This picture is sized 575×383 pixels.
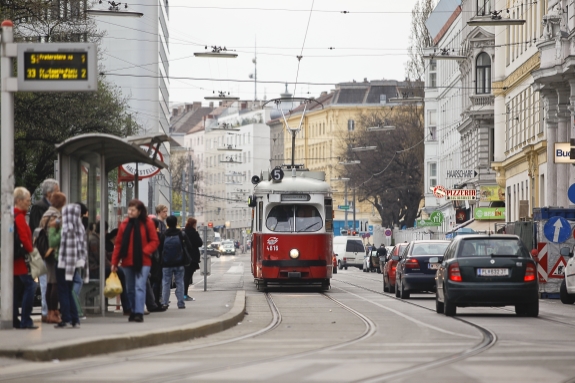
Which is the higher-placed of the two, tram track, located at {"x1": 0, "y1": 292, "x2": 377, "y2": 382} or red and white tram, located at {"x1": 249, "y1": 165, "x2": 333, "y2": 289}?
red and white tram, located at {"x1": 249, "y1": 165, "x2": 333, "y2": 289}

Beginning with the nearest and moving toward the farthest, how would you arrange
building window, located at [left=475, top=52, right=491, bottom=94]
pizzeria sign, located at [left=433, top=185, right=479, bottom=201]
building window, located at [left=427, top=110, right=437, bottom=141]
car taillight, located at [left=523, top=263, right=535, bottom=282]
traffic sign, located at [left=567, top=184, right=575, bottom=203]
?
car taillight, located at [left=523, top=263, right=535, bottom=282] → traffic sign, located at [left=567, top=184, right=575, bottom=203] → pizzeria sign, located at [left=433, top=185, right=479, bottom=201] → building window, located at [left=475, top=52, right=491, bottom=94] → building window, located at [left=427, top=110, right=437, bottom=141]

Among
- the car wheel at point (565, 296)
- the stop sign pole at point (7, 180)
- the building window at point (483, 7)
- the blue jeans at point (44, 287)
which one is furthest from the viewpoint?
the building window at point (483, 7)

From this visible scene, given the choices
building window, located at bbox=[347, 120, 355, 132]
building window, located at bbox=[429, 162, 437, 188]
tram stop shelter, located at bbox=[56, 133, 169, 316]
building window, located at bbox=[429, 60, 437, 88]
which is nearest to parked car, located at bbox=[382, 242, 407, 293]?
tram stop shelter, located at bbox=[56, 133, 169, 316]

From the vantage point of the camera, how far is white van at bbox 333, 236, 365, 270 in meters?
91.1

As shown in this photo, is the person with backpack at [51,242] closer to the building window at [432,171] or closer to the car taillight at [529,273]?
the car taillight at [529,273]

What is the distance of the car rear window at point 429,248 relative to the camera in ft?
116

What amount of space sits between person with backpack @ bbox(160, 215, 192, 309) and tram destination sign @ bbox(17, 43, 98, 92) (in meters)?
6.84

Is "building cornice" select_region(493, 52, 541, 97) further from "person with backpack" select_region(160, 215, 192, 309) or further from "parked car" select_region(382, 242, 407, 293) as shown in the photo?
"person with backpack" select_region(160, 215, 192, 309)

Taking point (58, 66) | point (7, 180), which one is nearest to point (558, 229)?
point (58, 66)

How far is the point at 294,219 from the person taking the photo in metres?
38.6

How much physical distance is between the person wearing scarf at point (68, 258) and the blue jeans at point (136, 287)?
5.19 ft

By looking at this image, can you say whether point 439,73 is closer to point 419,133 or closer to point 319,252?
point 419,133

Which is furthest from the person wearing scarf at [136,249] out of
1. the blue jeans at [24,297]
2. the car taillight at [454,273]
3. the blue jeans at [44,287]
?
the car taillight at [454,273]

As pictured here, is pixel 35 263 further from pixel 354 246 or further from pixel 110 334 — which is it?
pixel 354 246
